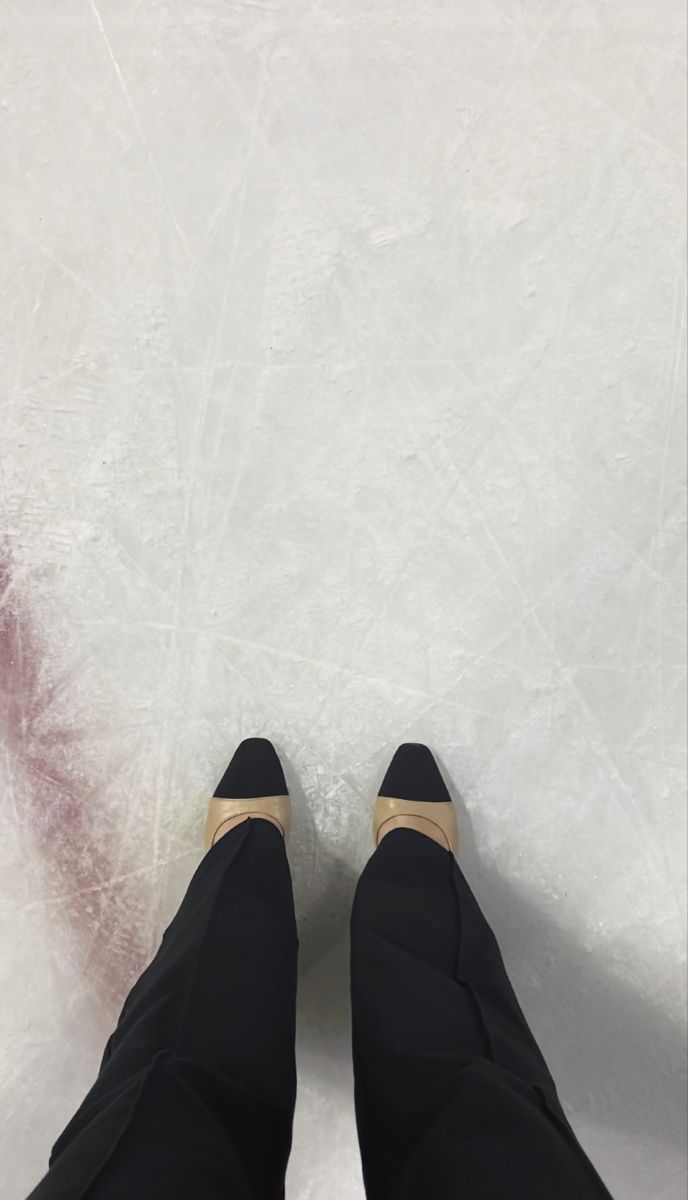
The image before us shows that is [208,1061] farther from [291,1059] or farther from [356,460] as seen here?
[356,460]

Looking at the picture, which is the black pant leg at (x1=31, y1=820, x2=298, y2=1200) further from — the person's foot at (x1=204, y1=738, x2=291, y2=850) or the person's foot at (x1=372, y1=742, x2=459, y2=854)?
the person's foot at (x1=372, y1=742, x2=459, y2=854)

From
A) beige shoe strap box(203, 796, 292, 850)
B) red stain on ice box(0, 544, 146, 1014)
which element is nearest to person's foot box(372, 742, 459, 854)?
beige shoe strap box(203, 796, 292, 850)

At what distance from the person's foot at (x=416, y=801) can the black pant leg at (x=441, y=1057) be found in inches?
0.9

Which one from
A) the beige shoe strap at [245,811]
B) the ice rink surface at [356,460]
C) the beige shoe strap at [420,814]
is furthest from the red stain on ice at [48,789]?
the beige shoe strap at [420,814]

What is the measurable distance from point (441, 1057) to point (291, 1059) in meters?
0.17

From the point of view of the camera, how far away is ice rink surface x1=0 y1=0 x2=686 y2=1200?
3.08ft

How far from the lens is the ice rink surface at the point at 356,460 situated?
0.94 metres

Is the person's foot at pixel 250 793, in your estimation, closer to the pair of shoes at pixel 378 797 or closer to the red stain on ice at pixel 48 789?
the pair of shoes at pixel 378 797

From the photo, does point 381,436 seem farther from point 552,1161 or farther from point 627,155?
point 552,1161

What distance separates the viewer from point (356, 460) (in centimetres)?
94

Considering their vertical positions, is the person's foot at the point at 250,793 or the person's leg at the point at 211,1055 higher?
the person's foot at the point at 250,793

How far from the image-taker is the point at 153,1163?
0.56 metres

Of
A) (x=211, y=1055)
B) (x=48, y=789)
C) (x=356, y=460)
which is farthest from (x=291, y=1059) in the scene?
(x=356, y=460)

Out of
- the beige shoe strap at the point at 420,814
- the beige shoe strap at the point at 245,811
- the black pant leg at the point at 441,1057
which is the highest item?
the beige shoe strap at the point at 245,811
